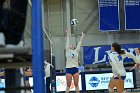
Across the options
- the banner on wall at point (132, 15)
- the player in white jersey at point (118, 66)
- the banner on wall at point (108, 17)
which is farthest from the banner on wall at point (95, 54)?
the player in white jersey at point (118, 66)

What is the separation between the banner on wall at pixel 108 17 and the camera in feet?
69.9

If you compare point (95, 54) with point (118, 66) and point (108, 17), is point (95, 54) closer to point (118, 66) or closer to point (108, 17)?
point (108, 17)

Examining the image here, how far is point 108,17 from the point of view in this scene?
21281 mm

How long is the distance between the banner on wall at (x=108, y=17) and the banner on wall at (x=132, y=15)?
56cm

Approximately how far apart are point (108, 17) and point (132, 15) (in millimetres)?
1429

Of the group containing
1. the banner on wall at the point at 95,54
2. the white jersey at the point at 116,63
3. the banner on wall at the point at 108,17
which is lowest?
the banner on wall at the point at 95,54

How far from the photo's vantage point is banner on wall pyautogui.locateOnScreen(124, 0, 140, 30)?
21391 millimetres

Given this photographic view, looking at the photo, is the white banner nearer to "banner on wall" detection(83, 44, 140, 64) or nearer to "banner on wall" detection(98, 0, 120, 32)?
"banner on wall" detection(83, 44, 140, 64)

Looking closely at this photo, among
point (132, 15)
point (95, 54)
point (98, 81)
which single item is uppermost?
point (132, 15)

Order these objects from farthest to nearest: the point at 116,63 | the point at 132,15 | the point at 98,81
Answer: the point at 132,15 → the point at 98,81 → the point at 116,63

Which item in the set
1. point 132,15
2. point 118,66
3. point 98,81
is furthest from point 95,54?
point 118,66

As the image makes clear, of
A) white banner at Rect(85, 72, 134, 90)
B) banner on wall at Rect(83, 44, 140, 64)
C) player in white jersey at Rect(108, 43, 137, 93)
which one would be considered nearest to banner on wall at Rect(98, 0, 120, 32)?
banner on wall at Rect(83, 44, 140, 64)

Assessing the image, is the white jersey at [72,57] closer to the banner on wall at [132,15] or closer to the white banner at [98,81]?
the white banner at [98,81]

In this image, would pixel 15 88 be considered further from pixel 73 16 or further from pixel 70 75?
pixel 73 16
